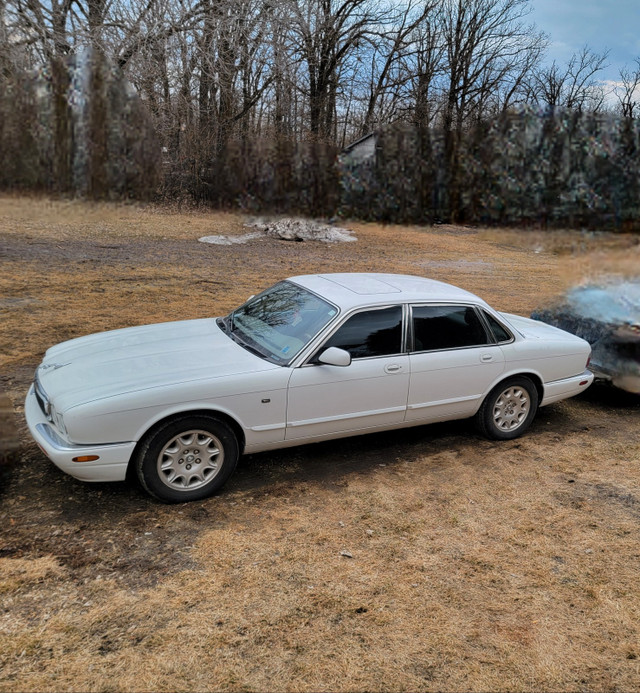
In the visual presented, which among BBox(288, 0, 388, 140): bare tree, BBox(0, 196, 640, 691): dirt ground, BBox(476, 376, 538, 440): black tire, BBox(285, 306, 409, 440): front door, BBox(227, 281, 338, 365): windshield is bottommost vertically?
BBox(0, 196, 640, 691): dirt ground

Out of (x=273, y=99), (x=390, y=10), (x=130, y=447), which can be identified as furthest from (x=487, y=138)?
(x=130, y=447)

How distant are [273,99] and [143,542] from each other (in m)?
2.74

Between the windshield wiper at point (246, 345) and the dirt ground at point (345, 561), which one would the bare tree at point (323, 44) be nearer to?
the dirt ground at point (345, 561)

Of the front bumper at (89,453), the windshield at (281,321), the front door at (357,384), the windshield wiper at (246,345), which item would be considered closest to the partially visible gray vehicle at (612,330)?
the front door at (357,384)

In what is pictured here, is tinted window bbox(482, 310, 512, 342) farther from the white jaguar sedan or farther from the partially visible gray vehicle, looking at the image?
the partially visible gray vehicle

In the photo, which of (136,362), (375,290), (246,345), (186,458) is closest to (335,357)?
(246,345)

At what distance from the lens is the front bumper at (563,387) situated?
5848 millimetres

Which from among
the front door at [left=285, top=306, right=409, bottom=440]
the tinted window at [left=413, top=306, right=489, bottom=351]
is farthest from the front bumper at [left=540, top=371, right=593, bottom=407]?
the front door at [left=285, top=306, right=409, bottom=440]

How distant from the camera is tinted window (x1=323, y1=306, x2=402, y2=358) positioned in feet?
16.0

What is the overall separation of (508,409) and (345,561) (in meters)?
2.62

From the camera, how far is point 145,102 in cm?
194

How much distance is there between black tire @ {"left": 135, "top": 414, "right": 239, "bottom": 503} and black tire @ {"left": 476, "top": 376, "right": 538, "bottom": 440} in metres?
2.44

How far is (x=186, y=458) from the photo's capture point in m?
4.20

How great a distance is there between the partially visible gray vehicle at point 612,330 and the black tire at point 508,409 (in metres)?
1.51
